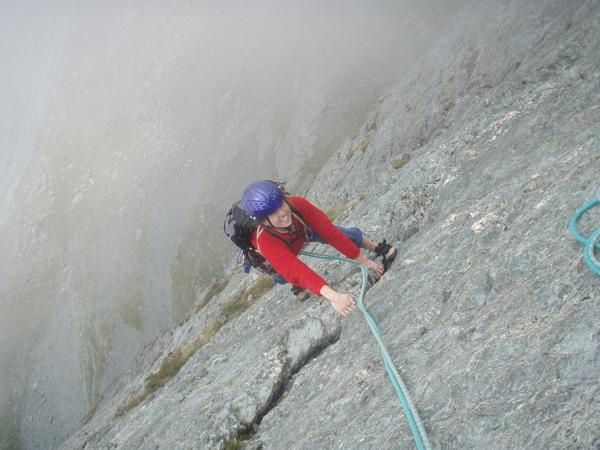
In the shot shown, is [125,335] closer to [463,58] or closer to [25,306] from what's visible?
[25,306]

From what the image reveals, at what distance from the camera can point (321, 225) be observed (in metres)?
8.13

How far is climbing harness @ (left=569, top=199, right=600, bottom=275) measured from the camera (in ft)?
15.2

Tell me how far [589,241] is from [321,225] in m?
4.39

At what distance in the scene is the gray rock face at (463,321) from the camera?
459 centimetres

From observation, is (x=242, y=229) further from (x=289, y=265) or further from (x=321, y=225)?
(x=321, y=225)

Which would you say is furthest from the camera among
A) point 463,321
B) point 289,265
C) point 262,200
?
point 289,265

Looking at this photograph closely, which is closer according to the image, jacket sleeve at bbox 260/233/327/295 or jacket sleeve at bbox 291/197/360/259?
jacket sleeve at bbox 260/233/327/295

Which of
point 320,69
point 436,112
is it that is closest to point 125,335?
point 320,69

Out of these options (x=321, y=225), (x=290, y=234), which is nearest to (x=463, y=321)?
(x=321, y=225)

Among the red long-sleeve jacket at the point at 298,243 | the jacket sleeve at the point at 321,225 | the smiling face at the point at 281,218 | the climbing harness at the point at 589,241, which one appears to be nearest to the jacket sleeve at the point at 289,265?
the red long-sleeve jacket at the point at 298,243

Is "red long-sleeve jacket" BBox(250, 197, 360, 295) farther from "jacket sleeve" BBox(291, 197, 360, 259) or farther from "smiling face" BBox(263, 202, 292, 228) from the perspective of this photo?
"smiling face" BBox(263, 202, 292, 228)

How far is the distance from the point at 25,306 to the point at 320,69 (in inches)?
2278

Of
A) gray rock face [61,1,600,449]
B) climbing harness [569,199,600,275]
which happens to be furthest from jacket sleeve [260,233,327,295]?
climbing harness [569,199,600,275]

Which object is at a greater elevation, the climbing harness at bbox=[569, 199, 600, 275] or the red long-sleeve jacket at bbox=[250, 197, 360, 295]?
the red long-sleeve jacket at bbox=[250, 197, 360, 295]
